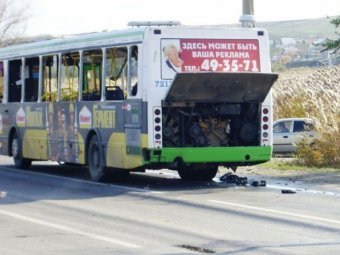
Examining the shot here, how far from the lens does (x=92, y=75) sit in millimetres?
22000

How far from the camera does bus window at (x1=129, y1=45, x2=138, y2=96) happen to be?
790 inches

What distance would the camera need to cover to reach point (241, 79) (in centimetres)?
1992

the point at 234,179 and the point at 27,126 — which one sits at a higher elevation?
the point at 27,126

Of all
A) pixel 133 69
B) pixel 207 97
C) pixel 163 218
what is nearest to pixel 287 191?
pixel 207 97

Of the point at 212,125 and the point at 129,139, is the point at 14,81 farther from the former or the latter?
the point at 212,125

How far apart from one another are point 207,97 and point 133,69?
4.97 feet

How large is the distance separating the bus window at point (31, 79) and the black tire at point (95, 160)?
3.42 m

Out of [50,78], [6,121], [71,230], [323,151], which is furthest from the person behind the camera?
[6,121]

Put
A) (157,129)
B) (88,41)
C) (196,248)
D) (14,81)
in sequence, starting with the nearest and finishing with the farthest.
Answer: (196,248) → (157,129) → (88,41) → (14,81)

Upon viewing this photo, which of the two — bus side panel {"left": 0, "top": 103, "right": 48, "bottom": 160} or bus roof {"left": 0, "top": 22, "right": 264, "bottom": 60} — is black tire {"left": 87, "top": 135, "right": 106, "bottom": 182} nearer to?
bus roof {"left": 0, "top": 22, "right": 264, "bottom": 60}

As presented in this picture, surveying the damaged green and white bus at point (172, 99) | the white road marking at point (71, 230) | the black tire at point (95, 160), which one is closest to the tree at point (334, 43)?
the damaged green and white bus at point (172, 99)

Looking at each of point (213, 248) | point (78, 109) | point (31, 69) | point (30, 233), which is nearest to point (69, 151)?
point (78, 109)

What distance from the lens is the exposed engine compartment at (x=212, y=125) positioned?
20.1 meters

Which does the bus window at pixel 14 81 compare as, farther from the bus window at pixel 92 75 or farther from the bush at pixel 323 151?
the bush at pixel 323 151
